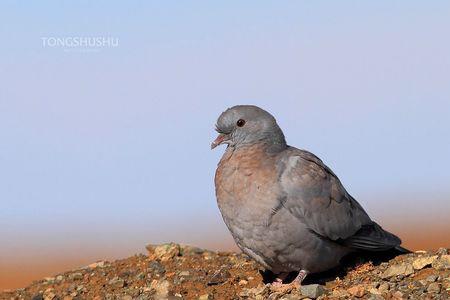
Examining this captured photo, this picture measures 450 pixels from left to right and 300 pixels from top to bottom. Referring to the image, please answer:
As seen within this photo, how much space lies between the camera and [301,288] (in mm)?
9828

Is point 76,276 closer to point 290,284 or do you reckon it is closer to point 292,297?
point 290,284

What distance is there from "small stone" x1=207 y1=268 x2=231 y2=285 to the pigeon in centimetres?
73

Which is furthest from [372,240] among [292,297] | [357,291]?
[292,297]

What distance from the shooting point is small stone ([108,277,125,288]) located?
1134cm

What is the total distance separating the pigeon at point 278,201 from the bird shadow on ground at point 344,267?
0.23m

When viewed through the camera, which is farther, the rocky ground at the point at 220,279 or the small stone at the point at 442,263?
the small stone at the point at 442,263

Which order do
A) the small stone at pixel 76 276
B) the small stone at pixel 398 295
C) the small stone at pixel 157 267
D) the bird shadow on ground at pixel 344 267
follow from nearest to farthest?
the small stone at pixel 398 295, the bird shadow on ground at pixel 344 267, the small stone at pixel 157 267, the small stone at pixel 76 276

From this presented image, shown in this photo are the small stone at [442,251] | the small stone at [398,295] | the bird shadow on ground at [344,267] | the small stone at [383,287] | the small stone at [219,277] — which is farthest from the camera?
the small stone at [219,277]

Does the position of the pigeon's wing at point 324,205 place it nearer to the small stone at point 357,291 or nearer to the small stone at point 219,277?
the small stone at point 357,291

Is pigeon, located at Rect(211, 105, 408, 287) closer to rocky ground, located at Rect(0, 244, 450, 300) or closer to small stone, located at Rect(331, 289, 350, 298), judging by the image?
rocky ground, located at Rect(0, 244, 450, 300)

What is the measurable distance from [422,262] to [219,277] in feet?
8.15

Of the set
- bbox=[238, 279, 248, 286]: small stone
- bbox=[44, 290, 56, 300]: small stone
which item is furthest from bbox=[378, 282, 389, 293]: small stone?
bbox=[44, 290, 56, 300]: small stone

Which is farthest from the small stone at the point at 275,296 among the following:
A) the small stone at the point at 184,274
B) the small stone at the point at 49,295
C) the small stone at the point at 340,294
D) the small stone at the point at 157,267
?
the small stone at the point at 49,295

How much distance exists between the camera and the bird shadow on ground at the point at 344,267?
10.6 meters
